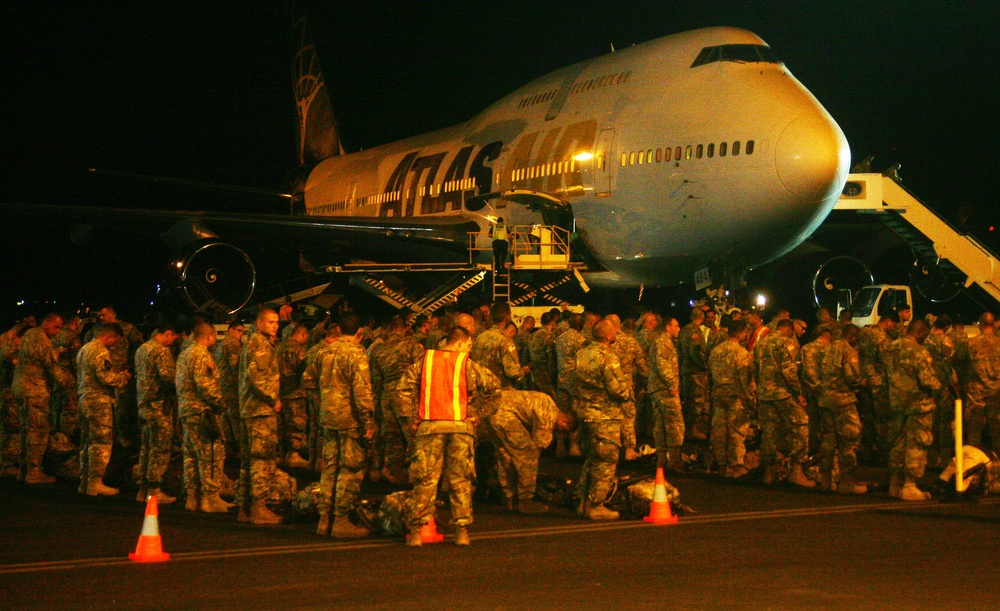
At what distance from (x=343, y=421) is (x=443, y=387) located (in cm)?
89

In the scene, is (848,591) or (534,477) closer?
(848,591)

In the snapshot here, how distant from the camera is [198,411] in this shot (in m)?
9.34

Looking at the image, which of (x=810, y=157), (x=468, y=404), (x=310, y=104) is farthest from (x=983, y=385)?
(x=310, y=104)

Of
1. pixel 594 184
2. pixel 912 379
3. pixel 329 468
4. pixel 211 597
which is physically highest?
pixel 594 184

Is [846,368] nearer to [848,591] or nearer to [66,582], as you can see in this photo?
[848,591]

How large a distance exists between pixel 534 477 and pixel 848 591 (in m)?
3.66

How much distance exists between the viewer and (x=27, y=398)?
444 inches

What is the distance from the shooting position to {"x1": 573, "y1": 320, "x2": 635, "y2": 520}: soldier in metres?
8.80

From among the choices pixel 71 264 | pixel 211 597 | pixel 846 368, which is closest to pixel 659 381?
pixel 846 368

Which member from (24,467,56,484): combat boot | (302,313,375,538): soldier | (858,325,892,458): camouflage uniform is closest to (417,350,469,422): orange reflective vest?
(302,313,375,538): soldier

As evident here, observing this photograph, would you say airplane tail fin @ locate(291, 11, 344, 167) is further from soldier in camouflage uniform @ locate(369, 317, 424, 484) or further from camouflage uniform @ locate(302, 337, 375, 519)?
camouflage uniform @ locate(302, 337, 375, 519)

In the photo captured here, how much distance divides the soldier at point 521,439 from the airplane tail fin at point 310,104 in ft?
84.3

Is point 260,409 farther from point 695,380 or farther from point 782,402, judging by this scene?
point 695,380

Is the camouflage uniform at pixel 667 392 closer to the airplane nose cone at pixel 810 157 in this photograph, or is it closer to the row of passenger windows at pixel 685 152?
the airplane nose cone at pixel 810 157
